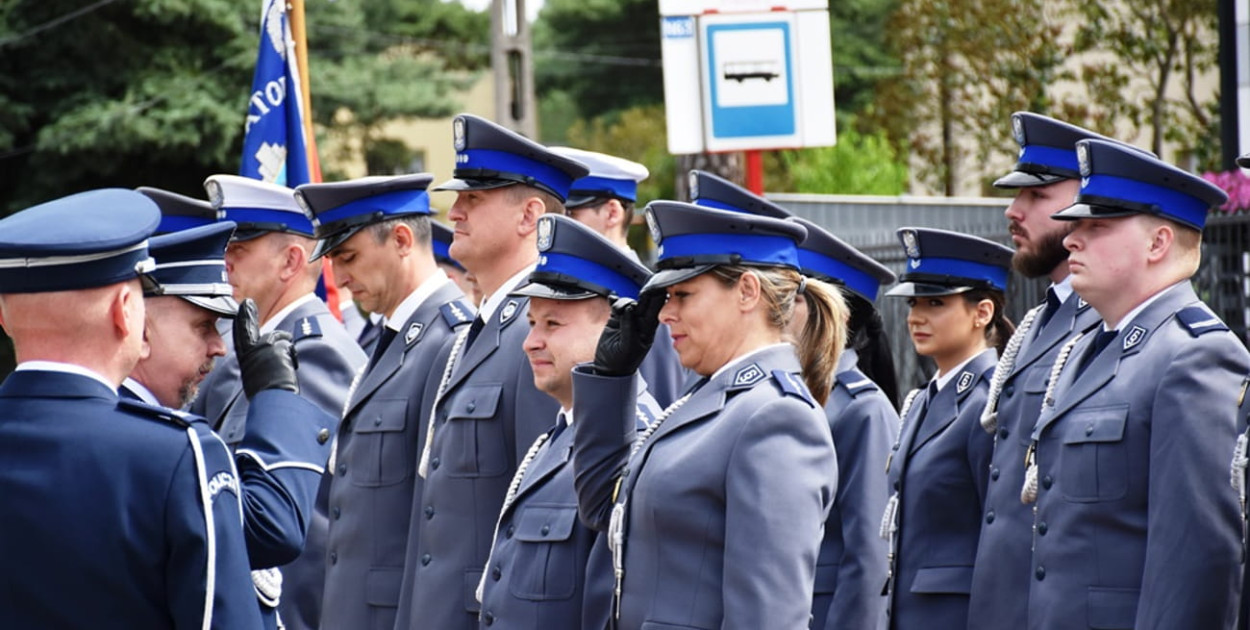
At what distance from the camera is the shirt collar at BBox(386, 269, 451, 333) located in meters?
6.14

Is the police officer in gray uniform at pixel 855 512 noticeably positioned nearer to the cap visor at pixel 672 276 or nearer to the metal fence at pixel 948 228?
the cap visor at pixel 672 276

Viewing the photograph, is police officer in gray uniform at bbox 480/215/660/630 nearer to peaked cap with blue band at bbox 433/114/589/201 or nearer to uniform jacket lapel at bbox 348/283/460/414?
peaked cap with blue band at bbox 433/114/589/201

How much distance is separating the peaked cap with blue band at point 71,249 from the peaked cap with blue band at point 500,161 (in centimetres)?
219

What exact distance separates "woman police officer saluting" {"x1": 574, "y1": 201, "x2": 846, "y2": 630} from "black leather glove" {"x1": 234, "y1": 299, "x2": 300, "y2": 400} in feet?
2.51

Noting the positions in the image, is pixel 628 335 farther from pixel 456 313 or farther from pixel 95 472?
pixel 95 472

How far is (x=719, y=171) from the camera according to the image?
14.6 metres

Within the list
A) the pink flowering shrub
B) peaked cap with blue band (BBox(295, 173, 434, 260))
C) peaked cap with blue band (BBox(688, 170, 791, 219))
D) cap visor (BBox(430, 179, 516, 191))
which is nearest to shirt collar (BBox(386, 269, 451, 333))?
peaked cap with blue band (BBox(295, 173, 434, 260))

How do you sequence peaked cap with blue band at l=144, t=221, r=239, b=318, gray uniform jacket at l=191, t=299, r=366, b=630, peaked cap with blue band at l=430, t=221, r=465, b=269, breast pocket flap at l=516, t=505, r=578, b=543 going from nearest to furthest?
peaked cap with blue band at l=144, t=221, r=239, b=318 < breast pocket flap at l=516, t=505, r=578, b=543 < gray uniform jacket at l=191, t=299, r=366, b=630 < peaked cap with blue band at l=430, t=221, r=465, b=269

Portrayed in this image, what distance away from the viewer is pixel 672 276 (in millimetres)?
4559

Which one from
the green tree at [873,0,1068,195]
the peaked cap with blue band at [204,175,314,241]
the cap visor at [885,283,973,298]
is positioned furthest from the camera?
the green tree at [873,0,1068,195]

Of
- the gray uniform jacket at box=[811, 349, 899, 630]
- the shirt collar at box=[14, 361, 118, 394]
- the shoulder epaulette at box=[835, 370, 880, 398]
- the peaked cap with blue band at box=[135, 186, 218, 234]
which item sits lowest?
the gray uniform jacket at box=[811, 349, 899, 630]

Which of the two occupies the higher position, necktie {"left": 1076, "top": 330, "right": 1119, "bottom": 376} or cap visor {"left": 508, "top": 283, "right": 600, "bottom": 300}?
cap visor {"left": 508, "top": 283, "right": 600, "bottom": 300}

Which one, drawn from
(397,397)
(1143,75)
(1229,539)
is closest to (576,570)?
(397,397)

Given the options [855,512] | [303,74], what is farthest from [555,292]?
[303,74]
